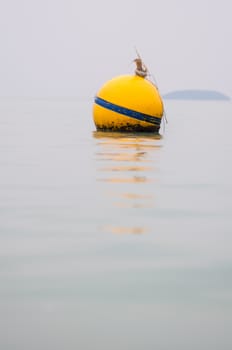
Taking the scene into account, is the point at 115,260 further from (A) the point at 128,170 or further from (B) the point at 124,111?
(B) the point at 124,111

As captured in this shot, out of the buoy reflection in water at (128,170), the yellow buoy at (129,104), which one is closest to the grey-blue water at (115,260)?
the buoy reflection in water at (128,170)

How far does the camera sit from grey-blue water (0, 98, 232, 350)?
12.5 ft

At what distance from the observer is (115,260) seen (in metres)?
5.18

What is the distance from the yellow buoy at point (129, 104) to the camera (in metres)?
17.4

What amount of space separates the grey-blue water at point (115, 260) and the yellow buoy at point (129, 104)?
261 inches

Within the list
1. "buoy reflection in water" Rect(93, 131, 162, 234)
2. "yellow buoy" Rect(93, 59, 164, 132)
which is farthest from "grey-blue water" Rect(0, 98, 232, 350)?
"yellow buoy" Rect(93, 59, 164, 132)

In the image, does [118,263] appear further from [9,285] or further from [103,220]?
[103,220]

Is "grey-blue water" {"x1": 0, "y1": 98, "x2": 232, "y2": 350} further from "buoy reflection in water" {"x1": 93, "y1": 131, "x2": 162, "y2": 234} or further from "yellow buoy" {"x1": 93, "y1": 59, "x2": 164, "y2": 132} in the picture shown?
"yellow buoy" {"x1": 93, "y1": 59, "x2": 164, "y2": 132}

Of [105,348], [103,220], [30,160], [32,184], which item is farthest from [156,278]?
[30,160]

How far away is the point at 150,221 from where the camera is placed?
6.73 m

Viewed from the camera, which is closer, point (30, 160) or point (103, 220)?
point (103, 220)

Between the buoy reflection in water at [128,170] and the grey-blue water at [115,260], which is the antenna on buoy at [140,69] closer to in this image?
the buoy reflection in water at [128,170]

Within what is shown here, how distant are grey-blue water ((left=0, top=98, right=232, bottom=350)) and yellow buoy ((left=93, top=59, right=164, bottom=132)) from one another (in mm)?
6637

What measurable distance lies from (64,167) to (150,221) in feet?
15.8
